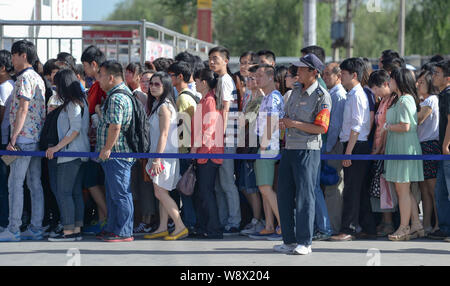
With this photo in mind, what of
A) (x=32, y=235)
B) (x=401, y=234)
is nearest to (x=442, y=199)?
(x=401, y=234)

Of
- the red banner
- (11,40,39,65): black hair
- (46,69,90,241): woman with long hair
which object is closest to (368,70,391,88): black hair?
(46,69,90,241): woman with long hair

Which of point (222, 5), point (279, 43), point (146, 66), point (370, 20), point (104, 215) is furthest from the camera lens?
point (370, 20)

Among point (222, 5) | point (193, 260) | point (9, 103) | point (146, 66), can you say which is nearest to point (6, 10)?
point (146, 66)

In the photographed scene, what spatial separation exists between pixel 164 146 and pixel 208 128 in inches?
20.5

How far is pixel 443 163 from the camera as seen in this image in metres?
8.55

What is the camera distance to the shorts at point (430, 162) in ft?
28.9

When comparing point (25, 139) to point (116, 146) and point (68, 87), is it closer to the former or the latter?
point (68, 87)

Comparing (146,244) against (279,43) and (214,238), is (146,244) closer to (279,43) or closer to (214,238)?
(214,238)

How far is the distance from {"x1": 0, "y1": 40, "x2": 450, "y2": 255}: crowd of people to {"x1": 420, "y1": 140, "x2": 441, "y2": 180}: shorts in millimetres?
11

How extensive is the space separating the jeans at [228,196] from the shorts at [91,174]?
53.0 inches

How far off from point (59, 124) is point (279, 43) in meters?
39.9

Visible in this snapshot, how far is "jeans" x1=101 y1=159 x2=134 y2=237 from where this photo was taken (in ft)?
27.9

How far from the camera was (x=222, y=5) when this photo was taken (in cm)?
6028

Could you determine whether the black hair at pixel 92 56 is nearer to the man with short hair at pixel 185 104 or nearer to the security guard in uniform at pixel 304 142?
the man with short hair at pixel 185 104
